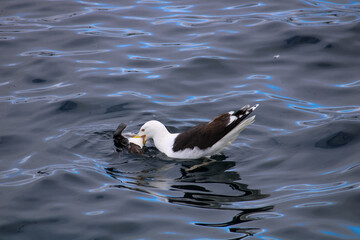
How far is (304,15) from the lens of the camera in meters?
15.4

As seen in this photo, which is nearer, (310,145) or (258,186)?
(258,186)

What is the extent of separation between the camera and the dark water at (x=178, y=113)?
7.41 metres

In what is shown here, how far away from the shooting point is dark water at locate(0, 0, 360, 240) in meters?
7.41

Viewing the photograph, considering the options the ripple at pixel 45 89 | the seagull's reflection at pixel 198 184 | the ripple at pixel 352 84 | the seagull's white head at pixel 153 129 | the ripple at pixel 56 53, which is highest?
the ripple at pixel 56 53

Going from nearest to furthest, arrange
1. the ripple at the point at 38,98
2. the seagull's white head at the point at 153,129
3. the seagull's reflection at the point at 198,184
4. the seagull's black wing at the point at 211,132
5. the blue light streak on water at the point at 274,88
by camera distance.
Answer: the seagull's reflection at the point at 198,184 < the seagull's black wing at the point at 211,132 < the seagull's white head at the point at 153,129 < the ripple at the point at 38,98 < the blue light streak on water at the point at 274,88

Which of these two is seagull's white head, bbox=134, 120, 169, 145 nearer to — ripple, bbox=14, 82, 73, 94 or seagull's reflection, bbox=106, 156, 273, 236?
seagull's reflection, bbox=106, 156, 273, 236

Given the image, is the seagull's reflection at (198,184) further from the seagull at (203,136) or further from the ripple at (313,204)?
the ripple at (313,204)

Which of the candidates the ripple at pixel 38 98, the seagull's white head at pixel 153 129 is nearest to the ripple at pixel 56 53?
the ripple at pixel 38 98

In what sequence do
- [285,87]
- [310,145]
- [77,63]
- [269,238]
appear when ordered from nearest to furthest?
1. [269,238]
2. [310,145]
3. [285,87]
4. [77,63]

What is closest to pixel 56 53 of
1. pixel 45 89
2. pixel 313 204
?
pixel 45 89

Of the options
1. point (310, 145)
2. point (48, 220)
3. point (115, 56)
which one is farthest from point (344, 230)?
point (115, 56)

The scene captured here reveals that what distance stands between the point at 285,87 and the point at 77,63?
5.19 meters

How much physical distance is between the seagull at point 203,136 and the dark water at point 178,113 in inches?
8.8

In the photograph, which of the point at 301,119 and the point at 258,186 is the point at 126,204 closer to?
the point at 258,186
